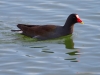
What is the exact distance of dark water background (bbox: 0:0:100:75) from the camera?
38.2ft

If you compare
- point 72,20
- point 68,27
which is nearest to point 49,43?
point 68,27

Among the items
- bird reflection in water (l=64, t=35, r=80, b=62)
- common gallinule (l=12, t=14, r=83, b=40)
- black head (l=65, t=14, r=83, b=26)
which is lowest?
bird reflection in water (l=64, t=35, r=80, b=62)

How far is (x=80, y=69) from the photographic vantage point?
37.9 ft

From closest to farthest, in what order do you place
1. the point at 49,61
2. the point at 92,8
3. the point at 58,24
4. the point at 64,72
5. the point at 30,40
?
1. the point at 64,72
2. the point at 49,61
3. the point at 30,40
4. the point at 58,24
5. the point at 92,8

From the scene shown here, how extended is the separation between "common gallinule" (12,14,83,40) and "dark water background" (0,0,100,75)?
0.20 meters

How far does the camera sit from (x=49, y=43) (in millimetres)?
13695

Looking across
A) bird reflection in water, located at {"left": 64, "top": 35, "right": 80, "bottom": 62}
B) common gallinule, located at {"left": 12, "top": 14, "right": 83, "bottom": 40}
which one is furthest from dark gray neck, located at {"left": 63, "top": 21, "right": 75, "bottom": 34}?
bird reflection in water, located at {"left": 64, "top": 35, "right": 80, "bottom": 62}

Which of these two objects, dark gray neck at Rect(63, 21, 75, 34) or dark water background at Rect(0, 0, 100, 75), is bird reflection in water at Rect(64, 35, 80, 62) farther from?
dark gray neck at Rect(63, 21, 75, 34)

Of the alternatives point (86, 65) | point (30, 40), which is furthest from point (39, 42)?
point (86, 65)

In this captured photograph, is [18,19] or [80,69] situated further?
[18,19]

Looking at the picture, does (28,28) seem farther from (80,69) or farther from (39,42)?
(80,69)

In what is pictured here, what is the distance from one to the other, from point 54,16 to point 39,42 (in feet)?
7.12

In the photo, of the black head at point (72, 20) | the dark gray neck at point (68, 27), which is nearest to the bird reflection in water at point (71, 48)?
the dark gray neck at point (68, 27)

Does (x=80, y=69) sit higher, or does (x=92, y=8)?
(x=92, y=8)
